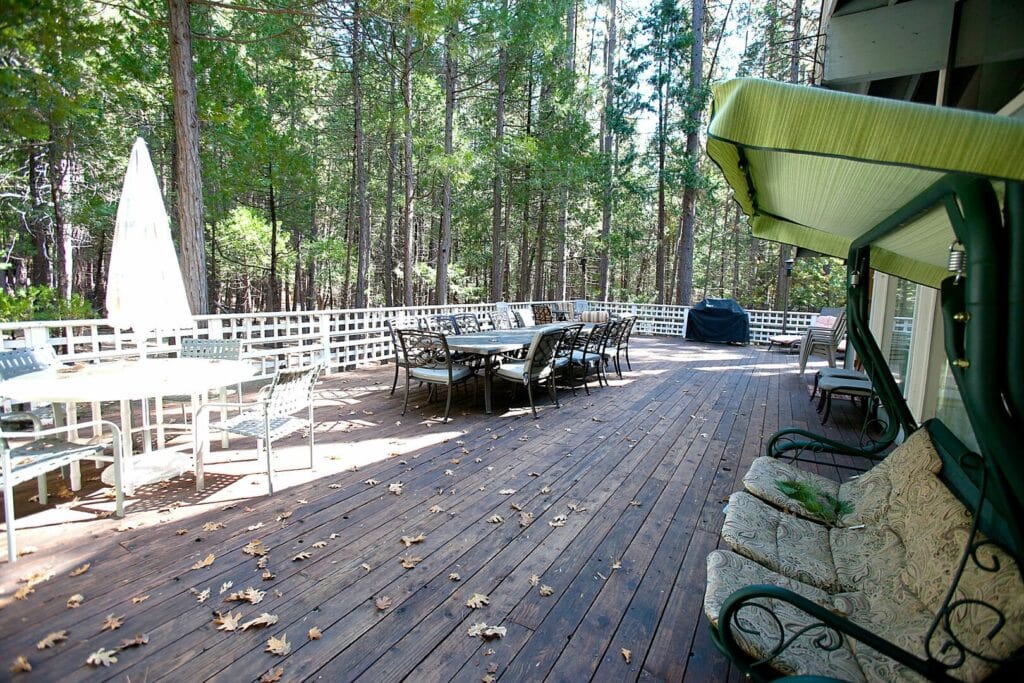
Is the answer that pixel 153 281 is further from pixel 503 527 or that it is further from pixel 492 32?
pixel 492 32

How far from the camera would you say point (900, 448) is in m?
2.14

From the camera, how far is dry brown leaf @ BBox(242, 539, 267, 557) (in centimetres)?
243

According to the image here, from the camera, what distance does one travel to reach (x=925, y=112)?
0.81 metres

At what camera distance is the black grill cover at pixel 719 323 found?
1254 centimetres

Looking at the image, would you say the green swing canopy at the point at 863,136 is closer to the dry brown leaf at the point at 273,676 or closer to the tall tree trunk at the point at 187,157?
the dry brown leaf at the point at 273,676

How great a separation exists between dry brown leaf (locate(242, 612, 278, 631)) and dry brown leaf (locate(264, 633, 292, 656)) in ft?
0.32

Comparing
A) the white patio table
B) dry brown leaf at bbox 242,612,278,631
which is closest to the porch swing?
dry brown leaf at bbox 242,612,278,631

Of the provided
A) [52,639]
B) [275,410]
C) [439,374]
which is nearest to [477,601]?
[52,639]

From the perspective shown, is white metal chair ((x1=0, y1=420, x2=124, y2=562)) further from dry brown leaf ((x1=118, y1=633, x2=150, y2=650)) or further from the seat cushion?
the seat cushion

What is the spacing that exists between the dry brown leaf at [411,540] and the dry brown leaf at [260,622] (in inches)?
28.4

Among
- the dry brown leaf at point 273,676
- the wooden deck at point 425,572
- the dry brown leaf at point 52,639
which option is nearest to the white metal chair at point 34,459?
the wooden deck at point 425,572

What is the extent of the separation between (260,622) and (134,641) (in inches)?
17.1

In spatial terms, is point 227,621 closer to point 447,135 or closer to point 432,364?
point 432,364

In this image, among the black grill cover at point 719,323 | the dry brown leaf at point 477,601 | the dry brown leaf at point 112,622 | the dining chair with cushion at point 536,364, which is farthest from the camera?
the black grill cover at point 719,323
